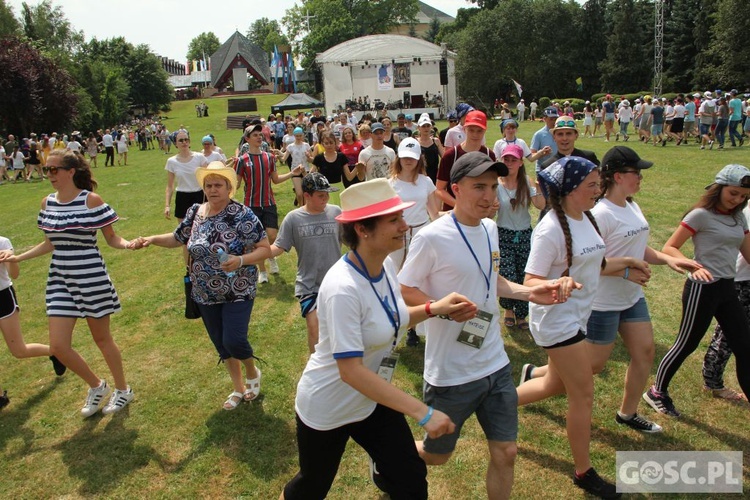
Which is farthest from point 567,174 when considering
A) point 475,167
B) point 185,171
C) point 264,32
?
point 264,32

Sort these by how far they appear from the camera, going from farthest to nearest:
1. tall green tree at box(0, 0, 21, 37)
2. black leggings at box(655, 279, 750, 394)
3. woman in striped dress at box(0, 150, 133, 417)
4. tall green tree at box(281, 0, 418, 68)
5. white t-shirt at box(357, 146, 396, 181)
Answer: tall green tree at box(281, 0, 418, 68) → tall green tree at box(0, 0, 21, 37) → white t-shirt at box(357, 146, 396, 181) → woman in striped dress at box(0, 150, 133, 417) → black leggings at box(655, 279, 750, 394)

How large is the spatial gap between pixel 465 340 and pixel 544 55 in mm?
58959

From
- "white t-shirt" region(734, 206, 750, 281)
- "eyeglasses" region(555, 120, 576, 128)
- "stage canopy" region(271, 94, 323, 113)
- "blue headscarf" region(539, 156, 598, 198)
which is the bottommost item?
"white t-shirt" region(734, 206, 750, 281)

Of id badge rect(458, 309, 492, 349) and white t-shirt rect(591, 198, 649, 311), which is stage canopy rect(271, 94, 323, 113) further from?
id badge rect(458, 309, 492, 349)

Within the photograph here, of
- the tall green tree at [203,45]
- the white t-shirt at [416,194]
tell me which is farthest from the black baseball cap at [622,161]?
the tall green tree at [203,45]

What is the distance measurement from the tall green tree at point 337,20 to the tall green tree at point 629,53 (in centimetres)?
3284

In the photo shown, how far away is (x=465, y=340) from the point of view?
3008mm

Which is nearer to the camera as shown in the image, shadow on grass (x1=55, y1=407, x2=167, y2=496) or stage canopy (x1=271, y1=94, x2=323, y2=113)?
shadow on grass (x1=55, y1=407, x2=167, y2=496)

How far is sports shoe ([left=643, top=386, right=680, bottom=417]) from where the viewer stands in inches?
172

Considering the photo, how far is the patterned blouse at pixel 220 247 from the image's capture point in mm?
4293

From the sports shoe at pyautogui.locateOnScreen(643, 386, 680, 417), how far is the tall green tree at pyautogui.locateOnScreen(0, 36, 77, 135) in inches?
1696

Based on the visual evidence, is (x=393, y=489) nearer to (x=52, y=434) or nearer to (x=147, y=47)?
(x=52, y=434)

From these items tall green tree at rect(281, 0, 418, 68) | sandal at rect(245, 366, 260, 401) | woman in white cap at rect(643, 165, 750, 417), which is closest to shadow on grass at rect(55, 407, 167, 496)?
sandal at rect(245, 366, 260, 401)

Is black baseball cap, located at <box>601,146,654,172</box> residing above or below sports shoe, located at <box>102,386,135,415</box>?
above
